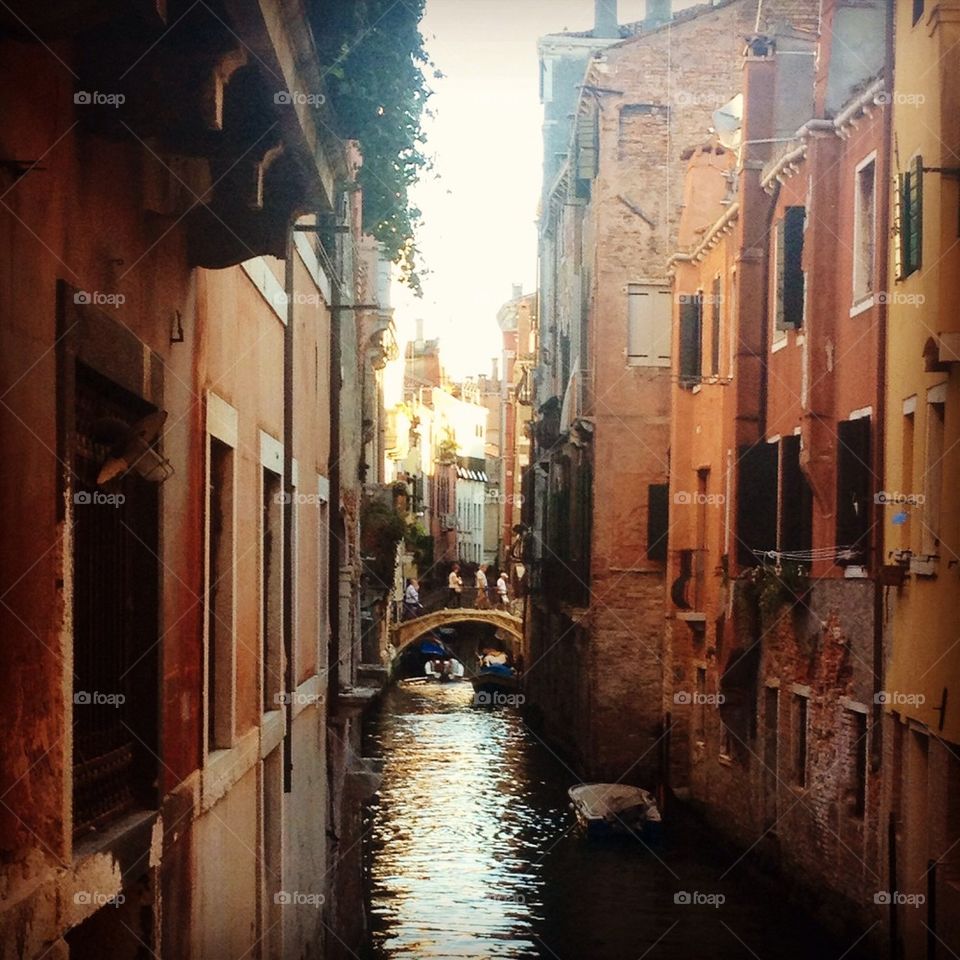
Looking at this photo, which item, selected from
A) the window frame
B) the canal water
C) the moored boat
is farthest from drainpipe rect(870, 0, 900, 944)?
the moored boat

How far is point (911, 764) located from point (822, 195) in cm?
662

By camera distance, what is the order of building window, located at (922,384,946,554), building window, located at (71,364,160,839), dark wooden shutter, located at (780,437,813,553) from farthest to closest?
dark wooden shutter, located at (780,437,813,553)
building window, located at (922,384,946,554)
building window, located at (71,364,160,839)

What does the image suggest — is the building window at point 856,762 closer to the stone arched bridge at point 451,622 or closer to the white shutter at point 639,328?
the white shutter at point 639,328

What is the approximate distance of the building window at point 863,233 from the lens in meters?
17.2

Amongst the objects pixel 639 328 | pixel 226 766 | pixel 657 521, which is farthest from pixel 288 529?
pixel 657 521

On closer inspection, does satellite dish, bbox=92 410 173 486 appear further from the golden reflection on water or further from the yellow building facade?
the golden reflection on water

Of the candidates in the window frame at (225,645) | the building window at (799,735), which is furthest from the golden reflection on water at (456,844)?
the window frame at (225,645)

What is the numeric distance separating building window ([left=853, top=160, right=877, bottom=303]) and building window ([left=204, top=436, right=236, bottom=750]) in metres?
10.4

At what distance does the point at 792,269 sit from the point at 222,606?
12.7 m

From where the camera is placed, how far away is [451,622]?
190 feet

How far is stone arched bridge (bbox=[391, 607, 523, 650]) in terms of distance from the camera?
56969 millimetres

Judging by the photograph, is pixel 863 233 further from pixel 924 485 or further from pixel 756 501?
pixel 756 501

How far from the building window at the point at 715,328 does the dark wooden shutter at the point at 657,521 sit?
18.9 ft

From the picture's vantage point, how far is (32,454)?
14.6 ft
